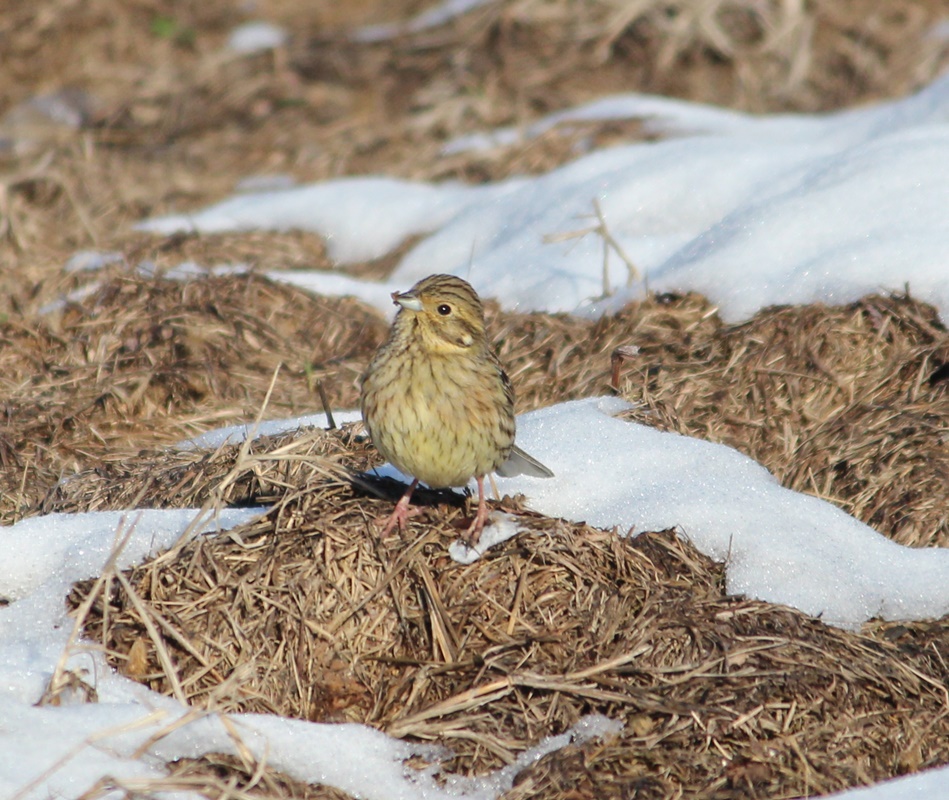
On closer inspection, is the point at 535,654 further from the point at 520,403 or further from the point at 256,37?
the point at 256,37

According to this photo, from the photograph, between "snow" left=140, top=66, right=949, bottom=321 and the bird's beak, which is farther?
"snow" left=140, top=66, right=949, bottom=321

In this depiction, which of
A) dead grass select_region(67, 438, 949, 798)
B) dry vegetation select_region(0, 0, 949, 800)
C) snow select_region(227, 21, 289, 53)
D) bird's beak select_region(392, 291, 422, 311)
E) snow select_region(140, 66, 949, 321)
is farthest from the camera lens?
snow select_region(227, 21, 289, 53)

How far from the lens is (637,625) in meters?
4.52

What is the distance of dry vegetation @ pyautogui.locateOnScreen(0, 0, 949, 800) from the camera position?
4.27 metres

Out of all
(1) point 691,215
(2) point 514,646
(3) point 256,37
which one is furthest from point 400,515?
(3) point 256,37

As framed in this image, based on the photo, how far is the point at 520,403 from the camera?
6812 mm

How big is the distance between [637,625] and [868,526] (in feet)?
4.83

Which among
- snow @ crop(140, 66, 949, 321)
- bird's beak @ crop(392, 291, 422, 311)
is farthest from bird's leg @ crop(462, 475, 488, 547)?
snow @ crop(140, 66, 949, 321)

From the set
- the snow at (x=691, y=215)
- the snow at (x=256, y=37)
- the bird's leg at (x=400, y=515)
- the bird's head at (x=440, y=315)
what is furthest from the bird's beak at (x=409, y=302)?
the snow at (x=256, y=37)

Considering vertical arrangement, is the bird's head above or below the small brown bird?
above

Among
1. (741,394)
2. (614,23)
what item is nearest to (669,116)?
(614,23)

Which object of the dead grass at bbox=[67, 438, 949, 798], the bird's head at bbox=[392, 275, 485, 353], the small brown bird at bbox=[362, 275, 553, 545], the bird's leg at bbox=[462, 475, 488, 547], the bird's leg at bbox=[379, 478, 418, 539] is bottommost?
the dead grass at bbox=[67, 438, 949, 798]

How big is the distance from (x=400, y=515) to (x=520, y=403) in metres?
2.14

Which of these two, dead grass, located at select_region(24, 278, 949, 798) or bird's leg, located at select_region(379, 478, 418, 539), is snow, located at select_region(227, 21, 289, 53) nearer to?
dead grass, located at select_region(24, 278, 949, 798)
